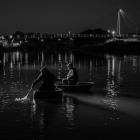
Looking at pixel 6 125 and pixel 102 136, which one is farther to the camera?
pixel 6 125

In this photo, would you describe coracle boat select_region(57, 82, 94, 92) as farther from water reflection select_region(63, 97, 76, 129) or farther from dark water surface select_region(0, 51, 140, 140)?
water reflection select_region(63, 97, 76, 129)

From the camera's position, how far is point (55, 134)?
43.2 ft

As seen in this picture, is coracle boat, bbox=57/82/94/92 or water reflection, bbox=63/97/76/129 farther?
coracle boat, bbox=57/82/94/92

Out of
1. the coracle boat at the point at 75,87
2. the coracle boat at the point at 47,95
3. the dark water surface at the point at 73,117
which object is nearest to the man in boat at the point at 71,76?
the coracle boat at the point at 75,87

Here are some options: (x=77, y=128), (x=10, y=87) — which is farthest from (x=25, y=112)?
(x=10, y=87)

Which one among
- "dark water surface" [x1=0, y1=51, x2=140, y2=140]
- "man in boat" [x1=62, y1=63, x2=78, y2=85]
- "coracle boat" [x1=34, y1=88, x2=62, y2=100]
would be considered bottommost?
"dark water surface" [x1=0, y1=51, x2=140, y2=140]

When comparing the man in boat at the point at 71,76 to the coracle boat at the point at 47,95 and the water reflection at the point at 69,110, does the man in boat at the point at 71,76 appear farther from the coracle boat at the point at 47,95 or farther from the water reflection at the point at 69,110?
the coracle boat at the point at 47,95

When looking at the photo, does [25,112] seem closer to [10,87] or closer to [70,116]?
[70,116]

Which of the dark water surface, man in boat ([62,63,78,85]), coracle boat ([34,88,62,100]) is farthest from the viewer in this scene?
man in boat ([62,63,78,85])

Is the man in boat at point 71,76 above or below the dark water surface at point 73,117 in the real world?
above

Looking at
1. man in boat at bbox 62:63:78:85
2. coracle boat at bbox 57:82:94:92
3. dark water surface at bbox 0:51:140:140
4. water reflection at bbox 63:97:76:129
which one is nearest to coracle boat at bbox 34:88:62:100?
dark water surface at bbox 0:51:140:140

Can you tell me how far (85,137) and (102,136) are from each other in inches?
22.8

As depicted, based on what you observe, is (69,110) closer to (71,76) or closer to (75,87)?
(75,87)

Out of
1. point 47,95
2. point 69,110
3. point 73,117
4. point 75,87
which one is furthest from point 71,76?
point 73,117
